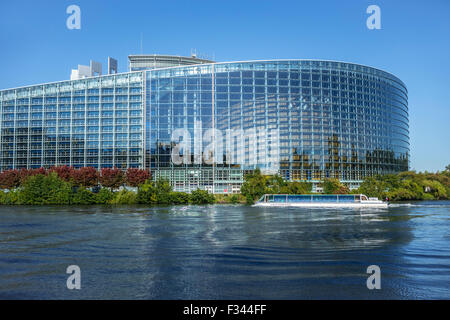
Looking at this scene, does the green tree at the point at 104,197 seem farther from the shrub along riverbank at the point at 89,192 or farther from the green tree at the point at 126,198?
the green tree at the point at 126,198

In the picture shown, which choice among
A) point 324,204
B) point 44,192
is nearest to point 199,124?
point 44,192

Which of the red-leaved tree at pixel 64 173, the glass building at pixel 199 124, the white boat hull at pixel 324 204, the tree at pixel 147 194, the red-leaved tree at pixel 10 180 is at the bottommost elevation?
the white boat hull at pixel 324 204

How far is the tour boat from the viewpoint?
250 feet

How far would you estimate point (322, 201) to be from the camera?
3147 inches

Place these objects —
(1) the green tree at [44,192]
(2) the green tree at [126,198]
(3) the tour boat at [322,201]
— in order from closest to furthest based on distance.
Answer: (3) the tour boat at [322,201], (1) the green tree at [44,192], (2) the green tree at [126,198]

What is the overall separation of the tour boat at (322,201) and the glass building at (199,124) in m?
30.0

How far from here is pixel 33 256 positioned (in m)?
23.8

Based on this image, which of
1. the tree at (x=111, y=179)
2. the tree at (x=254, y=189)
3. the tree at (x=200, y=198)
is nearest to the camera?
the tree at (x=200, y=198)

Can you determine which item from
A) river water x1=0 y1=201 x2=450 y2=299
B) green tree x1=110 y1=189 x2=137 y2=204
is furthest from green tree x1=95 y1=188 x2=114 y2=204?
river water x1=0 y1=201 x2=450 y2=299

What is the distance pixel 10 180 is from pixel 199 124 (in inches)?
2093

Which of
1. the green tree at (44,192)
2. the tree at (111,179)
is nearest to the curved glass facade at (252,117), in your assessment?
the tree at (111,179)

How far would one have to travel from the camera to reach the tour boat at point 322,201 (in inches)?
3000

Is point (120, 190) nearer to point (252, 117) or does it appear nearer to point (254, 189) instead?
point (254, 189)
